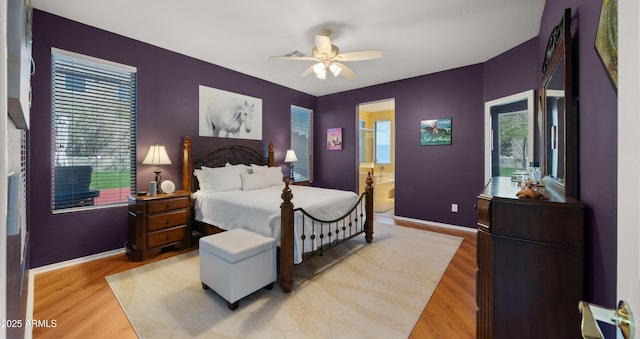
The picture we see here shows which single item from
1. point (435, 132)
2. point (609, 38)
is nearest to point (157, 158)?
point (609, 38)

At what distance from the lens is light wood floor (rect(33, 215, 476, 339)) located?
1.78 m

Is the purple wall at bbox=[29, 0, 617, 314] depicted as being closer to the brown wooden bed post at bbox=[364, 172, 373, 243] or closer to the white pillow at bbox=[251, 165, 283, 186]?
the white pillow at bbox=[251, 165, 283, 186]

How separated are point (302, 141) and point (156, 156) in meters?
3.10

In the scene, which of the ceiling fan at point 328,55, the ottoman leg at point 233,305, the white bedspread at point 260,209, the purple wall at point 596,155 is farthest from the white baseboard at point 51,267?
the purple wall at point 596,155

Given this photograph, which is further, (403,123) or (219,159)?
(403,123)

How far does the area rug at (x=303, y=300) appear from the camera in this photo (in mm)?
1802

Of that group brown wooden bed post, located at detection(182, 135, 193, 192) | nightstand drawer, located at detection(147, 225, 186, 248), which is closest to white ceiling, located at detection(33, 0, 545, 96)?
brown wooden bed post, located at detection(182, 135, 193, 192)

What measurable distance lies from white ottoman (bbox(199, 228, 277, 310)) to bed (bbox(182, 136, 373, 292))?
0.13m

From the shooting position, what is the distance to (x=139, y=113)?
10.7 feet

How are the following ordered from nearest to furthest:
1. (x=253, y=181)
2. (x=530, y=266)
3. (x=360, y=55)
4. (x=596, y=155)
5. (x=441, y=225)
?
(x=596, y=155) < (x=530, y=266) < (x=360, y=55) < (x=253, y=181) < (x=441, y=225)

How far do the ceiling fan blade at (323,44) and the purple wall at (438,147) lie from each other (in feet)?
8.03

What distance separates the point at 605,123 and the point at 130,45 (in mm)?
4300

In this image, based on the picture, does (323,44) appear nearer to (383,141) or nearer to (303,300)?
(303,300)

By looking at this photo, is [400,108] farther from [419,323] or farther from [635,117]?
[635,117]
